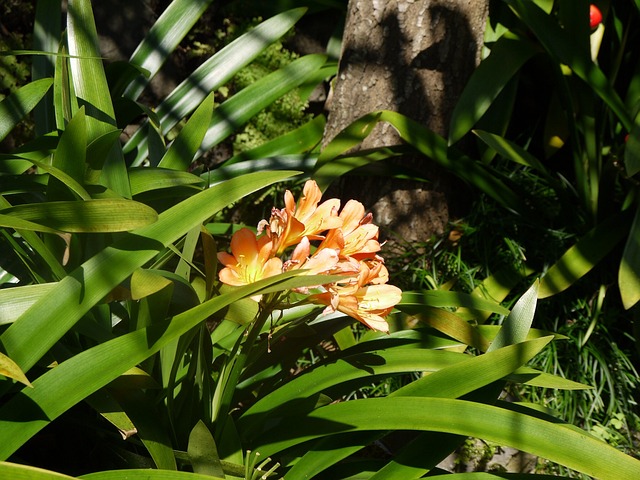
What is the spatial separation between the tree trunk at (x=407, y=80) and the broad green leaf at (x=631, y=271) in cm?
69

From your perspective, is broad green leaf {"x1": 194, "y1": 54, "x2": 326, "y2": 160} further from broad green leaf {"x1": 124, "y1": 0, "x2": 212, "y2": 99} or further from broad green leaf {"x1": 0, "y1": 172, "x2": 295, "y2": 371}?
broad green leaf {"x1": 0, "y1": 172, "x2": 295, "y2": 371}

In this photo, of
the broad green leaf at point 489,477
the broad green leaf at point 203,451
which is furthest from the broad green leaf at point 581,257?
the broad green leaf at point 203,451

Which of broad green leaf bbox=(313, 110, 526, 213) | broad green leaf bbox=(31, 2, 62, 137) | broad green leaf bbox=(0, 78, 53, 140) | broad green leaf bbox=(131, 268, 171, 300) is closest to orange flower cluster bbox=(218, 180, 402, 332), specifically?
broad green leaf bbox=(131, 268, 171, 300)

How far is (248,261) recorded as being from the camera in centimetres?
130

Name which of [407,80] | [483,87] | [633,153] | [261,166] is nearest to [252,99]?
[261,166]

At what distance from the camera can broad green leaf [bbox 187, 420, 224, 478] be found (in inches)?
47.7

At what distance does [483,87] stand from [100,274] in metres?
1.52

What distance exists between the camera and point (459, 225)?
8.54ft

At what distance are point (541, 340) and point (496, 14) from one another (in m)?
1.80

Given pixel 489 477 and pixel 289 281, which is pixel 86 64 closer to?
pixel 289 281

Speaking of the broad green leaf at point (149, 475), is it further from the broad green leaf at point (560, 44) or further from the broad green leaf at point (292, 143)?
the broad green leaf at point (560, 44)

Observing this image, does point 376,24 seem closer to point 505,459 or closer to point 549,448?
point 505,459

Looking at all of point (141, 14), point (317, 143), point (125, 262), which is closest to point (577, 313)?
point (317, 143)

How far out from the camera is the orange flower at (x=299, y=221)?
4.20 ft
